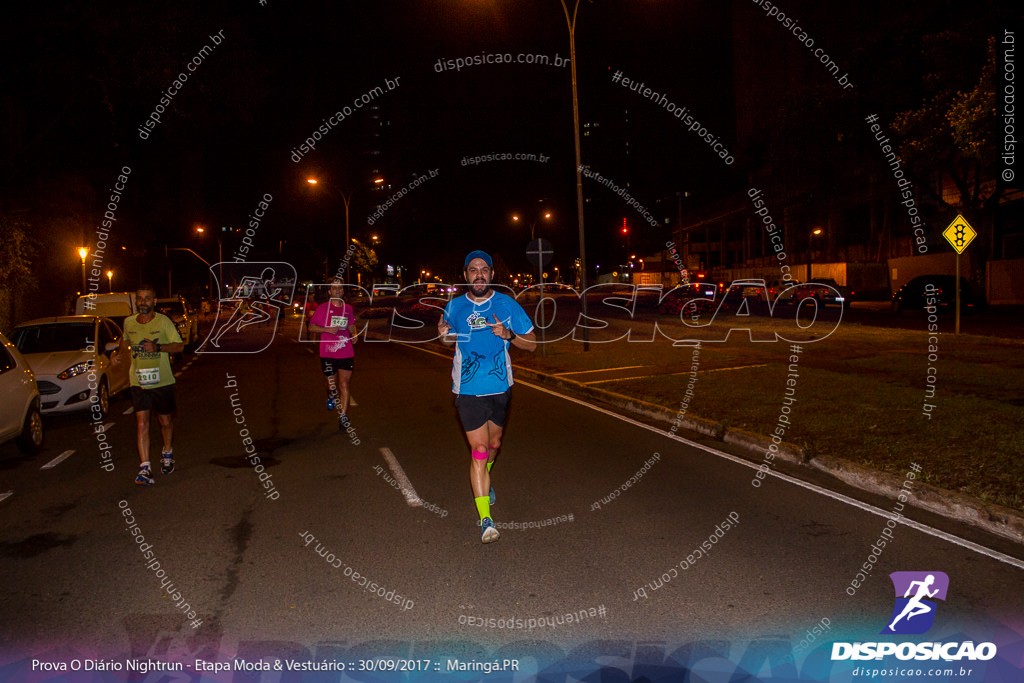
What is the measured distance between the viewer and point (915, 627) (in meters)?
4.02

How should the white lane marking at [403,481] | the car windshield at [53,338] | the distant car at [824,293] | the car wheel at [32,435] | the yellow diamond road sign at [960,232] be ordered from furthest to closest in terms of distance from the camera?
the distant car at [824,293] → the yellow diamond road sign at [960,232] → the car windshield at [53,338] → the car wheel at [32,435] → the white lane marking at [403,481]

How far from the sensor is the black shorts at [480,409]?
542 centimetres

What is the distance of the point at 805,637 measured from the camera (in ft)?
12.7

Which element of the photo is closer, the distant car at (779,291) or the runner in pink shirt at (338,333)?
the runner in pink shirt at (338,333)

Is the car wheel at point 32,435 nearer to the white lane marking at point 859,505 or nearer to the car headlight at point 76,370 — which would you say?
the car headlight at point 76,370

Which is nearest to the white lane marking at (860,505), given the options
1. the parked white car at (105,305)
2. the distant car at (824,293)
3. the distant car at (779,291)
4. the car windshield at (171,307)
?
the parked white car at (105,305)

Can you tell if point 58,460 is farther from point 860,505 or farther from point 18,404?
point 860,505

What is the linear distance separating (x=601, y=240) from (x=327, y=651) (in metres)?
65.8

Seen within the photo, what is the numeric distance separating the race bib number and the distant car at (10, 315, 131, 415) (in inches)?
108

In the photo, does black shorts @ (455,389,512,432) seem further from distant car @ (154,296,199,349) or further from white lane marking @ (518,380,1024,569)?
distant car @ (154,296,199,349)

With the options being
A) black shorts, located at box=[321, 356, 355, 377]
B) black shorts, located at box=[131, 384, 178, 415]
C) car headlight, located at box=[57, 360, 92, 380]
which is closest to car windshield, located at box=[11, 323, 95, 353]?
car headlight, located at box=[57, 360, 92, 380]

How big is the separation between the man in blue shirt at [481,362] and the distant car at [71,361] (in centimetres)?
631

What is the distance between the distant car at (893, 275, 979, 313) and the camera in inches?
1112

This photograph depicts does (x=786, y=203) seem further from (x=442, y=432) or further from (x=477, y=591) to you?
(x=477, y=591)
